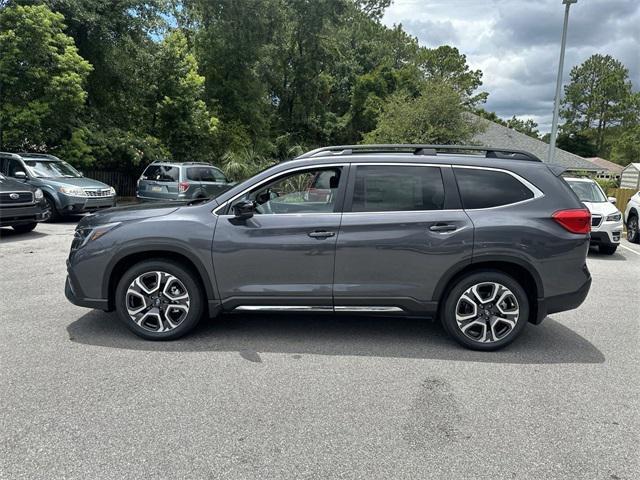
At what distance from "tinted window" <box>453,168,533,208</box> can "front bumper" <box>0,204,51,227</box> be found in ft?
29.4

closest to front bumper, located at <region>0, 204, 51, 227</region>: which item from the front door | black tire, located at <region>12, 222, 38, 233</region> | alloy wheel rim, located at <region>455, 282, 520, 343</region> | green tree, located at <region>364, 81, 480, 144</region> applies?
black tire, located at <region>12, 222, 38, 233</region>

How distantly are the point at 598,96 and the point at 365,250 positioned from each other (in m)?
69.9

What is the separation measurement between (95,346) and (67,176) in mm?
10142

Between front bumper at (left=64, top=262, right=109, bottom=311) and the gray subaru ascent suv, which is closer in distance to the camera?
the gray subaru ascent suv

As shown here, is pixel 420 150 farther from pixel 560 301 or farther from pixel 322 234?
pixel 560 301

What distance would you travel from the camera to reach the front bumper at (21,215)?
9172 mm

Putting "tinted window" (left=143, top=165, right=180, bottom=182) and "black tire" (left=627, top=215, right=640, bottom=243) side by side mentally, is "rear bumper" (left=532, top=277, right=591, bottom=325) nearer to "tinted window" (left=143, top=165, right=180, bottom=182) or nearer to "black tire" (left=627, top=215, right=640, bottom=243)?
"black tire" (left=627, top=215, right=640, bottom=243)

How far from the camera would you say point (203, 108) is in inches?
834

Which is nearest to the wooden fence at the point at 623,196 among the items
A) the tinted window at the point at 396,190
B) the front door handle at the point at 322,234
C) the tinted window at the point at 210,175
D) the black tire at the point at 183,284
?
the tinted window at the point at 210,175

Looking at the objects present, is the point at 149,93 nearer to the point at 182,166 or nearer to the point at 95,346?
the point at 182,166

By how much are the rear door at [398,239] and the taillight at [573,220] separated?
813mm

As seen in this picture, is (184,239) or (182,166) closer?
(184,239)

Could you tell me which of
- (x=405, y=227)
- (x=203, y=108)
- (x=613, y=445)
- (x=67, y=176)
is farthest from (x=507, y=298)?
(x=203, y=108)

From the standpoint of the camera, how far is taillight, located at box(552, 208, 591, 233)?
411cm
